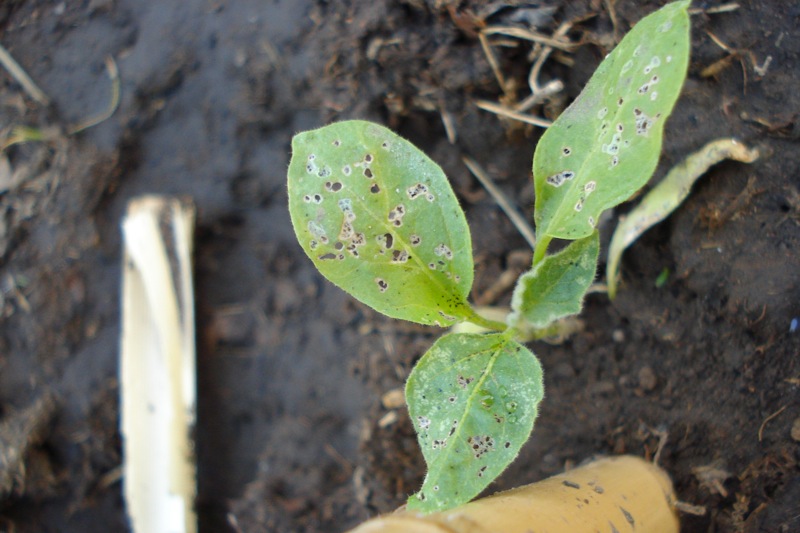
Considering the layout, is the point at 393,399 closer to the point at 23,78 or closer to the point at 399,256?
the point at 399,256

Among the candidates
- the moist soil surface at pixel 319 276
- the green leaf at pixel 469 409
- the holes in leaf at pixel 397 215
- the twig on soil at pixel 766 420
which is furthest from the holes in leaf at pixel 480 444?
the twig on soil at pixel 766 420

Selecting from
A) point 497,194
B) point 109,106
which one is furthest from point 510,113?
point 109,106

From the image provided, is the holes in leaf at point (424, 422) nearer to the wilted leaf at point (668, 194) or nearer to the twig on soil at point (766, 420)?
the wilted leaf at point (668, 194)

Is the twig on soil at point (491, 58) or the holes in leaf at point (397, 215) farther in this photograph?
the twig on soil at point (491, 58)

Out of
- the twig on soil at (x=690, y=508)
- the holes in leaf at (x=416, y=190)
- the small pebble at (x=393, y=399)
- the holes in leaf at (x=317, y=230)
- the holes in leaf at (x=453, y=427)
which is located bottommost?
the twig on soil at (x=690, y=508)

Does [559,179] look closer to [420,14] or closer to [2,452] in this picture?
[420,14]

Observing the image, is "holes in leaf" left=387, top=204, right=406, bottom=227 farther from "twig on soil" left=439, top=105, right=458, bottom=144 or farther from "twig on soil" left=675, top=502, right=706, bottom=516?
"twig on soil" left=675, top=502, right=706, bottom=516

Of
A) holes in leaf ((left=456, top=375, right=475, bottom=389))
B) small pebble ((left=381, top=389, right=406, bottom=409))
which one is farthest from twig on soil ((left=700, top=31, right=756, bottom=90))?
small pebble ((left=381, top=389, right=406, bottom=409))
